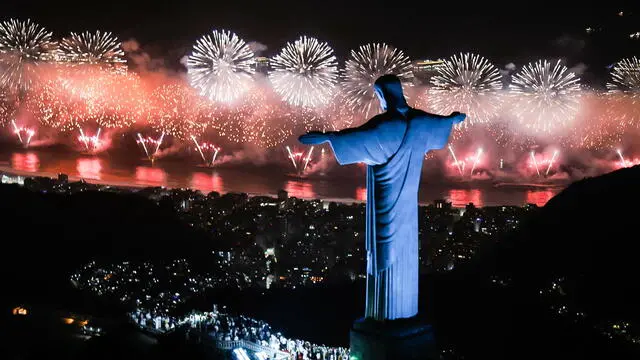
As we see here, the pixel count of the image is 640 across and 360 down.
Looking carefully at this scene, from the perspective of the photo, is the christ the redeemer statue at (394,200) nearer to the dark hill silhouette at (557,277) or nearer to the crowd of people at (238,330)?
the crowd of people at (238,330)

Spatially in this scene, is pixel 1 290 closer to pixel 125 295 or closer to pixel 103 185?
pixel 125 295

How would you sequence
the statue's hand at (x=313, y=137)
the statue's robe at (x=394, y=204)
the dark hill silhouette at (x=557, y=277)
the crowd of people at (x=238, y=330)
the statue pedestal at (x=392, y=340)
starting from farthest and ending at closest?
the dark hill silhouette at (x=557, y=277)
the crowd of people at (x=238, y=330)
the statue's robe at (x=394, y=204)
the statue pedestal at (x=392, y=340)
the statue's hand at (x=313, y=137)

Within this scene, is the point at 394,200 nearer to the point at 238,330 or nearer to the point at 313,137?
the point at 313,137

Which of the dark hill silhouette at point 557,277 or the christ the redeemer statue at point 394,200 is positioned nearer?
the christ the redeemer statue at point 394,200

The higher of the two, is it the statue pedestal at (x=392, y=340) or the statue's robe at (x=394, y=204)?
the statue's robe at (x=394, y=204)

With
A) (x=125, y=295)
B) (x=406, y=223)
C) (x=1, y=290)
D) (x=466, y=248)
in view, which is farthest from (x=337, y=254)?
(x=406, y=223)

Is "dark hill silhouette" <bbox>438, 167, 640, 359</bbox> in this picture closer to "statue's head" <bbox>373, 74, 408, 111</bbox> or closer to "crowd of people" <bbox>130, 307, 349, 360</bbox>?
"crowd of people" <bbox>130, 307, 349, 360</bbox>

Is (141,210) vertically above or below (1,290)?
above

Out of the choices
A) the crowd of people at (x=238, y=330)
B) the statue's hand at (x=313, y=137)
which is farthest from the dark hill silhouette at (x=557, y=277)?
the statue's hand at (x=313, y=137)

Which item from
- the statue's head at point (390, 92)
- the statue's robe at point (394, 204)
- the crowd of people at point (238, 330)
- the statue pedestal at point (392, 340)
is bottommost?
the crowd of people at point (238, 330)
